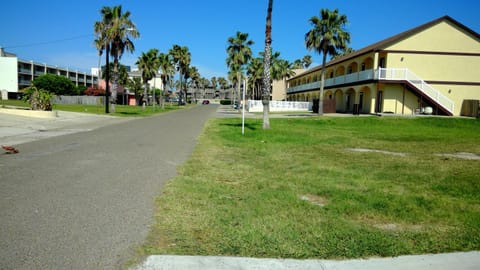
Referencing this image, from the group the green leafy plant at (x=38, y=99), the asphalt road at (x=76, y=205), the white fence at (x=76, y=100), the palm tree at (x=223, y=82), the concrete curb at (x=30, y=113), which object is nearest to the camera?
the asphalt road at (x=76, y=205)

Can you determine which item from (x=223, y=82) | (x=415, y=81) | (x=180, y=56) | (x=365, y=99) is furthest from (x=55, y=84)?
(x=223, y=82)

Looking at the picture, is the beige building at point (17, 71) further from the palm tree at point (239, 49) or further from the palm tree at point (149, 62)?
the palm tree at point (239, 49)

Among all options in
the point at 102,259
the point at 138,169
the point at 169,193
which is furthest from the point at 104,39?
the point at 102,259

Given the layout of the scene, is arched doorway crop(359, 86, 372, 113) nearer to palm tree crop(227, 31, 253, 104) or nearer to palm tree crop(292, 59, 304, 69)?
palm tree crop(227, 31, 253, 104)

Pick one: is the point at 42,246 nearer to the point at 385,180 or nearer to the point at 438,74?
the point at 385,180

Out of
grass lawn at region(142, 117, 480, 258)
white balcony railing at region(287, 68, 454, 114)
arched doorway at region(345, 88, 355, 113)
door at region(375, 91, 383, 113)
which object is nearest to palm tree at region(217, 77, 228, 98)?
arched doorway at region(345, 88, 355, 113)

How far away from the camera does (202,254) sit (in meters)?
3.48

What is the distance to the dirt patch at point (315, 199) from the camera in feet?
17.4

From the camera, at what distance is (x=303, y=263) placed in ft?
10.9

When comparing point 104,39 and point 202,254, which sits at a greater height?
point 104,39

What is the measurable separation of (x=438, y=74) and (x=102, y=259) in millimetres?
37512

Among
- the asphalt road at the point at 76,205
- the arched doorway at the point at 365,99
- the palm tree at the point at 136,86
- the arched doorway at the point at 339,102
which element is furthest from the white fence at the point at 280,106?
the palm tree at the point at 136,86

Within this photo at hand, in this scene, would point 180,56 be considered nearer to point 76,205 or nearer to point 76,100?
point 76,100

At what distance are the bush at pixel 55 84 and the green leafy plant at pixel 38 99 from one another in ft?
175
